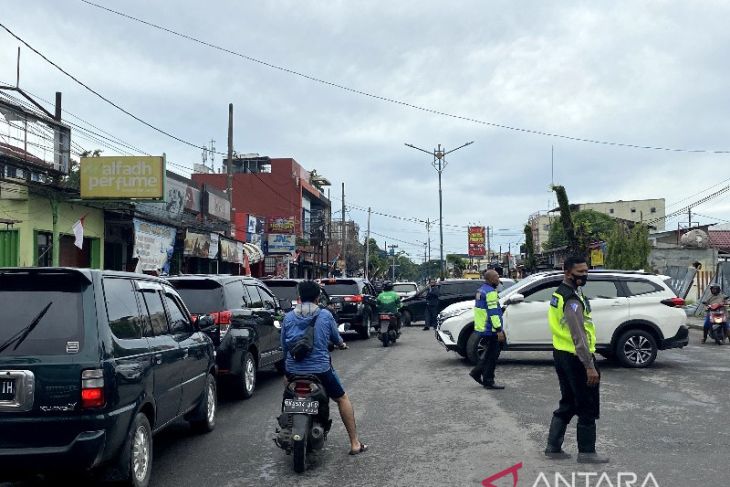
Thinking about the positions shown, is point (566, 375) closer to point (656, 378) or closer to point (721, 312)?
point (656, 378)

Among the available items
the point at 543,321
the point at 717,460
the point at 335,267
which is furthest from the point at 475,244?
the point at 717,460

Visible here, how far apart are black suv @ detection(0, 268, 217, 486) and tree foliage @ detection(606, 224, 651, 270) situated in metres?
30.0

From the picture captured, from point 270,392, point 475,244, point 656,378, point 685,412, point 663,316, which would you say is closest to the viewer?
point 685,412

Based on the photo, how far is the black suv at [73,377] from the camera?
474 cm

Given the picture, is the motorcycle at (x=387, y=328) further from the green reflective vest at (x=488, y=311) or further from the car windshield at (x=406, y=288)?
the car windshield at (x=406, y=288)

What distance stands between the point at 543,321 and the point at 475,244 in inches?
2512

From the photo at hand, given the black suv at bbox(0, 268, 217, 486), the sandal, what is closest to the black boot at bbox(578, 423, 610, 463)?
the sandal

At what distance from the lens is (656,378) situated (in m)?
11.9

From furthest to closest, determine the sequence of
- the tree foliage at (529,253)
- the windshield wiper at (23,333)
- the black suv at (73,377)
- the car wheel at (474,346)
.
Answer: the tree foliage at (529,253) → the car wheel at (474,346) → the windshield wiper at (23,333) → the black suv at (73,377)

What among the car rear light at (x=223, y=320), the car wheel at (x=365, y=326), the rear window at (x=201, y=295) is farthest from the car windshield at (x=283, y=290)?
the car rear light at (x=223, y=320)

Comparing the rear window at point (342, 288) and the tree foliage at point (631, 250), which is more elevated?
the tree foliage at point (631, 250)

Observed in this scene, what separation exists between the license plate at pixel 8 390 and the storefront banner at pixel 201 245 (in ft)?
69.3

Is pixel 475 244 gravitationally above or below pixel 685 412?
above

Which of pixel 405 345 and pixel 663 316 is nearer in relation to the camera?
pixel 663 316
